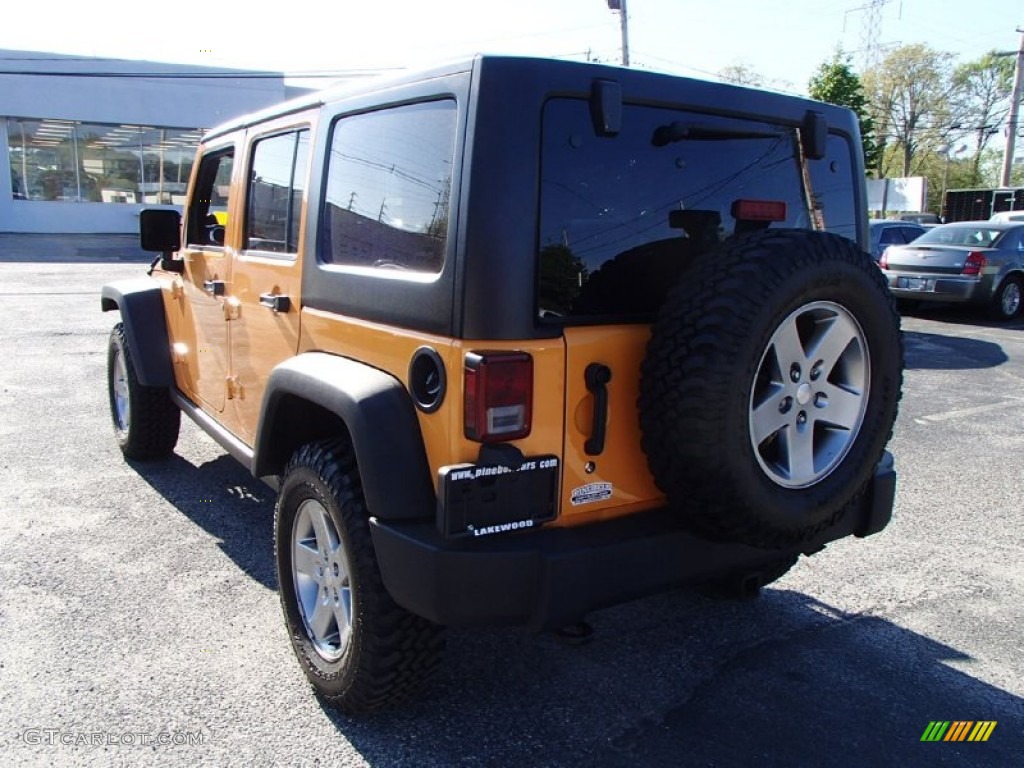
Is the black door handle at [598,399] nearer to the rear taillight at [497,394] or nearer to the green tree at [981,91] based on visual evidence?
the rear taillight at [497,394]

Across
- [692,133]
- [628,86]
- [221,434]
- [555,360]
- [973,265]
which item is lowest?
[221,434]

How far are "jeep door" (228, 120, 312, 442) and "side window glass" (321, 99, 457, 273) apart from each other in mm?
266

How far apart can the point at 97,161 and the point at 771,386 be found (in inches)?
1146

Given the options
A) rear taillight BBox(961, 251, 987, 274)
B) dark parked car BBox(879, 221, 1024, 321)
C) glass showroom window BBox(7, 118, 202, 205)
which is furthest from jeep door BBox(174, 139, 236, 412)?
glass showroom window BBox(7, 118, 202, 205)

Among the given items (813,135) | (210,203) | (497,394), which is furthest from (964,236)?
(497,394)

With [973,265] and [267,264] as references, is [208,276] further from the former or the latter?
[973,265]

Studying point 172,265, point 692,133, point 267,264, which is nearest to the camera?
point 692,133

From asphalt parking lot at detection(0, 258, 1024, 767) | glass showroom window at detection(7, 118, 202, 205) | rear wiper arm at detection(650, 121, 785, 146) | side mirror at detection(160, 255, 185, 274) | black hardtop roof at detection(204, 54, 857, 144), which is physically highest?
glass showroom window at detection(7, 118, 202, 205)

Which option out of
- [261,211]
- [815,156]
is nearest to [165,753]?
[261,211]

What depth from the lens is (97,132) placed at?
26641mm

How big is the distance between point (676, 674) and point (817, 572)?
1262 mm

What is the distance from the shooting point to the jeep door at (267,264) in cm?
315

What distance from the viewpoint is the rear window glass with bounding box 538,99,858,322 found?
236 cm

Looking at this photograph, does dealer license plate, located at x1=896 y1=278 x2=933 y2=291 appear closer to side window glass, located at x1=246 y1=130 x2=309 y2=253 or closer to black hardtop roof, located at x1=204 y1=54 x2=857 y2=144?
black hardtop roof, located at x1=204 y1=54 x2=857 y2=144
